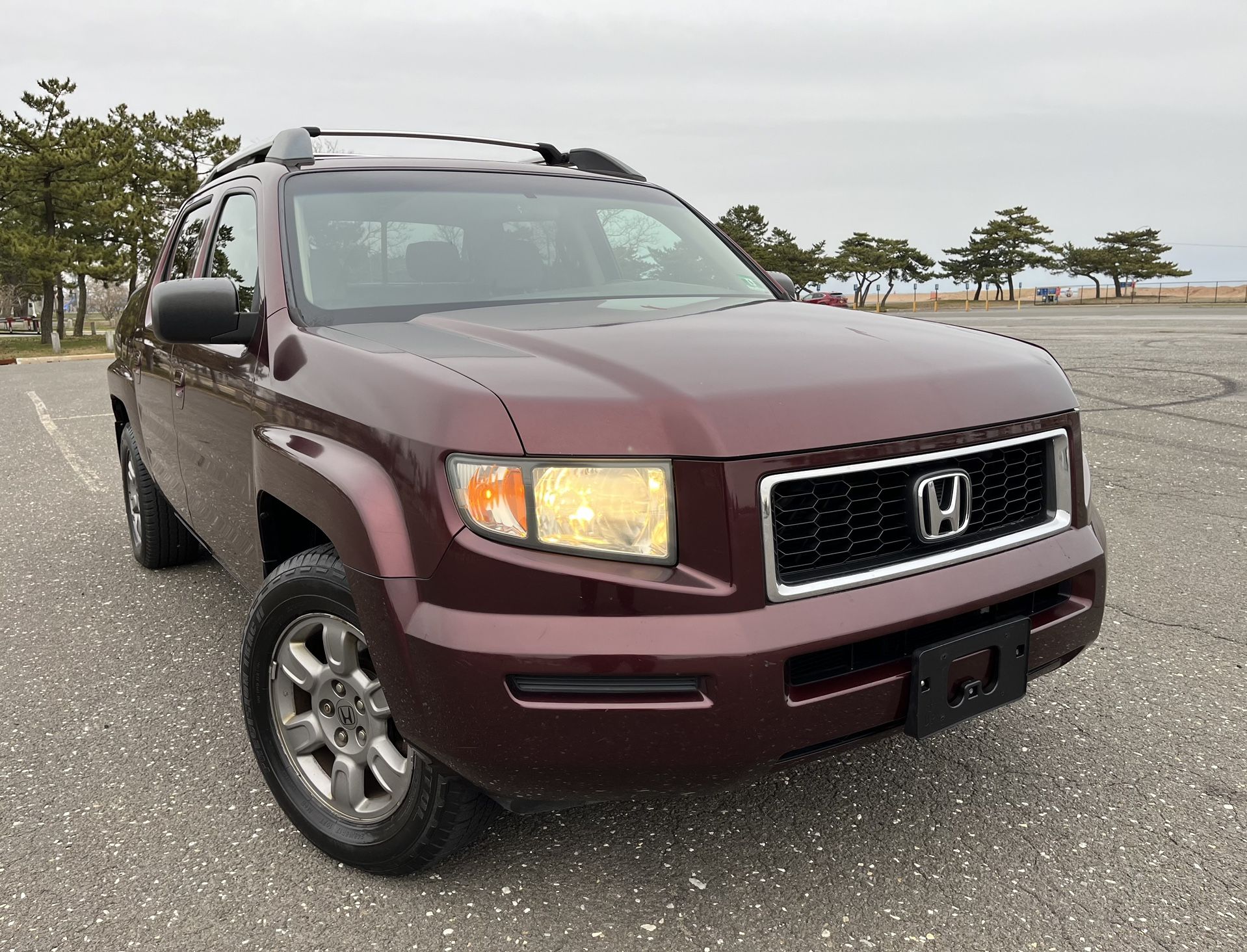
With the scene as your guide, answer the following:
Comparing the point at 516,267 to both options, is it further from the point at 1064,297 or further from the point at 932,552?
the point at 1064,297

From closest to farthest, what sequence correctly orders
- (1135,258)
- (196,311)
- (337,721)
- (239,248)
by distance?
(337,721), (196,311), (239,248), (1135,258)

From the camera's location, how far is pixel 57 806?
8.83 ft

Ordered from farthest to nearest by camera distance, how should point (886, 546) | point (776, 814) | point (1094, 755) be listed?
point (1094, 755), point (776, 814), point (886, 546)

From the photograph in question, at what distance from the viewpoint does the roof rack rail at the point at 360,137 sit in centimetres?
328

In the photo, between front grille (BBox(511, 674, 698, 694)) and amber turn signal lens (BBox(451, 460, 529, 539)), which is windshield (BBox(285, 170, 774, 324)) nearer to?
amber turn signal lens (BBox(451, 460, 529, 539))

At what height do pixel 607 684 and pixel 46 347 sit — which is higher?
pixel 46 347

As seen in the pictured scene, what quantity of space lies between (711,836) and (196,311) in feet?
6.31

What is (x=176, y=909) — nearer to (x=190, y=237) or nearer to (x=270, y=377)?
(x=270, y=377)

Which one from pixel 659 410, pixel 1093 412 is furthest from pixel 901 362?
pixel 1093 412

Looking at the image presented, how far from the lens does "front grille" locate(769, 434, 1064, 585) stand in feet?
6.38

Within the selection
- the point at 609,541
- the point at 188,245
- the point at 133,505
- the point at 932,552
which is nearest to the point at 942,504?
the point at 932,552

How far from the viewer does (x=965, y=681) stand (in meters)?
2.11

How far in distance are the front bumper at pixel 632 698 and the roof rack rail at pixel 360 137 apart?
1.85 metres

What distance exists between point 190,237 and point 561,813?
2913mm
